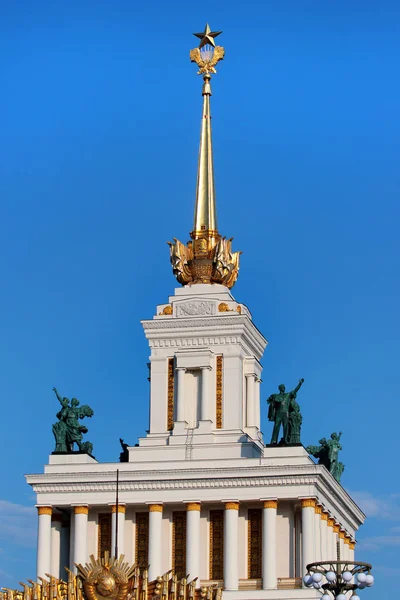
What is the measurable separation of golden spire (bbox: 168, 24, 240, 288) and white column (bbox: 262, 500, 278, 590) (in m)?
10.1

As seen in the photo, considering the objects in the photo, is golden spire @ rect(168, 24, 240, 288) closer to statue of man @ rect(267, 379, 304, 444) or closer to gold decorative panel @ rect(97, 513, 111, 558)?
statue of man @ rect(267, 379, 304, 444)

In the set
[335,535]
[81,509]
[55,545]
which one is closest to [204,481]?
[81,509]

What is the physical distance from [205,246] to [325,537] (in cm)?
1231

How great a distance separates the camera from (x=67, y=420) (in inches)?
2714

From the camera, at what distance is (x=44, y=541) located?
66.7 m

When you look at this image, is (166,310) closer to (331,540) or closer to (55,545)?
(55,545)

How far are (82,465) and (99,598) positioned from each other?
11.6m

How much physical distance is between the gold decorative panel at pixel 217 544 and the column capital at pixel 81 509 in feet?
15.2

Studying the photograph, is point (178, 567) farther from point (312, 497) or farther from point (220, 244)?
point (220, 244)

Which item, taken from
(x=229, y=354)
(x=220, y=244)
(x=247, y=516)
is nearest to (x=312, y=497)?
(x=247, y=516)

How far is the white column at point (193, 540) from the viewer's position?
2552 inches

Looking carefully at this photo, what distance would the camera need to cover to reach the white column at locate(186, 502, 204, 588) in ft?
213

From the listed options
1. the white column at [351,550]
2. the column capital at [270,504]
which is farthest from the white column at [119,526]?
the white column at [351,550]

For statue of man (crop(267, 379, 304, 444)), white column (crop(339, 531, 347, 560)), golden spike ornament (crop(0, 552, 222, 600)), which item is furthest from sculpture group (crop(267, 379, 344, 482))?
golden spike ornament (crop(0, 552, 222, 600))
